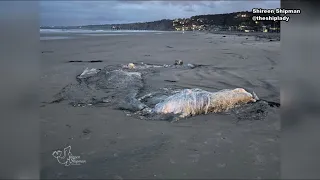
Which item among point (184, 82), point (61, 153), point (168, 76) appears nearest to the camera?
point (61, 153)

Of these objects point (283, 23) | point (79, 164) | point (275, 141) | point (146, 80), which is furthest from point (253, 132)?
point (146, 80)

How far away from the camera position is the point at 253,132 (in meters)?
4.45

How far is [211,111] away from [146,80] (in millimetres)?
3556

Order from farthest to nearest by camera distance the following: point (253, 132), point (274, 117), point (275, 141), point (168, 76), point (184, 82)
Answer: point (168, 76), point (184, 82), point (274, 117), point (253, 132), point (275, 141)

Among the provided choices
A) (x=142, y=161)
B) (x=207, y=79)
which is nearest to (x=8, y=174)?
(x=142, y=161)

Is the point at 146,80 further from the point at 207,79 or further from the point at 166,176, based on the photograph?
the point at 166,176

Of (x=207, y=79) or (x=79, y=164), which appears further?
(x=207, y=79)

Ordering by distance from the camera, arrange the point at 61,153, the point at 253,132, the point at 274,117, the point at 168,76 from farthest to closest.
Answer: the point at 168,76
the point at 274,117
the point at 253,132
the point at 61,153

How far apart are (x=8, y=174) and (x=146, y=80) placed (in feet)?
18.9

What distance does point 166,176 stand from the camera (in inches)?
124

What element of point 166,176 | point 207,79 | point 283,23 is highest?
point 283,23

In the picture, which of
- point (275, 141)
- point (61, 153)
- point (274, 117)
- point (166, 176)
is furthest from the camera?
point (274, 117)

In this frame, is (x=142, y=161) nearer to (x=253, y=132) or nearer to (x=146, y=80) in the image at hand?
(x=253, y=132)

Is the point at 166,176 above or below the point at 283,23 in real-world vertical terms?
below
